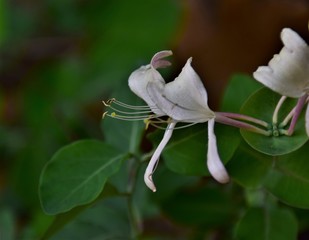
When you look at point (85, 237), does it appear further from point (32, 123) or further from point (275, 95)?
point (32, 123)

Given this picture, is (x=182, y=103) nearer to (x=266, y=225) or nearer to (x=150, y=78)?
(x=150, y=78)

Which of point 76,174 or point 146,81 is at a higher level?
point 146,81

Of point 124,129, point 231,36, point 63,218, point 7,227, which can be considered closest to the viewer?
point 63,218

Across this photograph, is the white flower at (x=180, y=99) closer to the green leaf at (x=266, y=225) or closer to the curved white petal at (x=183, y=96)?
the curved white petal at (x=183, y=96)

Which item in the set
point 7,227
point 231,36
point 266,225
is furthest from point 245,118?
point 231,36

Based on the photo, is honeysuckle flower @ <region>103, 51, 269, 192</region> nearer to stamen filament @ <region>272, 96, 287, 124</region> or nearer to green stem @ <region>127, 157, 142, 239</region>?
stamen filament @ <region>272, 96, 287, 124</region>

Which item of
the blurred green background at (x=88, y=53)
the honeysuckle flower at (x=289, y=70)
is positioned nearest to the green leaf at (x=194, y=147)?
the honeysuckle flower at (x=289, y=70)

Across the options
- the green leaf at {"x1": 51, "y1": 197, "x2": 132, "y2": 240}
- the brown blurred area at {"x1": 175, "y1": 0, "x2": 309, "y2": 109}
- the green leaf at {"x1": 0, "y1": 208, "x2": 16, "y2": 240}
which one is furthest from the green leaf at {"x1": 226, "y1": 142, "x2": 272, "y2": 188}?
the brown blurred area at {"x1": 175, "y1": 0, "x2": 309, "y2": 109}
